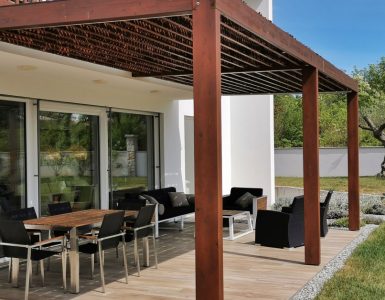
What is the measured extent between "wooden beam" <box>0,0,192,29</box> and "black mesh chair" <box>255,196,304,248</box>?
4.74m

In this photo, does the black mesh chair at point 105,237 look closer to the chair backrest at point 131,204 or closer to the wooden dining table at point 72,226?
the wooden dining table at point 72,226

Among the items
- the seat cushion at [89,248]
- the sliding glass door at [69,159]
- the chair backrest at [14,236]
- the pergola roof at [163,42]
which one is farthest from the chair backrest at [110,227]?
the sliding glass door at [69,159]

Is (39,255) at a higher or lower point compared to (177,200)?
lower

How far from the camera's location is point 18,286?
6.20 m

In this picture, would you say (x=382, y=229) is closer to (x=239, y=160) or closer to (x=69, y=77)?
(x=239, y=160)

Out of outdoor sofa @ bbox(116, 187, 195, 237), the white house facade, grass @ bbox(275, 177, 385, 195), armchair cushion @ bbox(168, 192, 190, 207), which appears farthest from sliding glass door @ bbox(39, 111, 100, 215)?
grass @ bbox(275, 177, 385, 195)

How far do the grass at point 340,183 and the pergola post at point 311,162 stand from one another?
44.4 ft

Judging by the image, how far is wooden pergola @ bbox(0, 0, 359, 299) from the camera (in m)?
4.18

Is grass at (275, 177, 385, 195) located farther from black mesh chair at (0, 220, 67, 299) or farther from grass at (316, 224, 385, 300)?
black mesh chair at (0, 220, 67, 299)

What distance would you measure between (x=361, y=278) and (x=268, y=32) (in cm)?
315

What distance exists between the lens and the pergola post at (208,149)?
13.6ft

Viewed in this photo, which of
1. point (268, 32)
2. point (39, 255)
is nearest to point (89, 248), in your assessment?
point (39, 255)

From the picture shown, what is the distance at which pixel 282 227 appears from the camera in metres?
8.35

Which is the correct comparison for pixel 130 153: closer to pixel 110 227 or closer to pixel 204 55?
pixel 110 227
